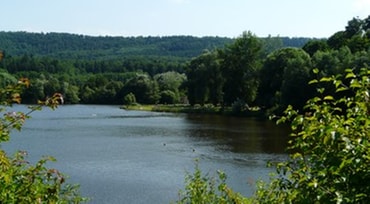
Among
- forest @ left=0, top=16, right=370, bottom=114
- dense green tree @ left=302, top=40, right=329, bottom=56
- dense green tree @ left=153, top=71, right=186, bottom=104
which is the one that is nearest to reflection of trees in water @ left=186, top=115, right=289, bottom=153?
forest @ left=0, top=16, right=370, bottom=114

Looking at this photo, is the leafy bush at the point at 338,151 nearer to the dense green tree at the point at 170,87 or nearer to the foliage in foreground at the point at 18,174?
the foliage in foreground at the point at 18,174

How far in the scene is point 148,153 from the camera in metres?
37.0

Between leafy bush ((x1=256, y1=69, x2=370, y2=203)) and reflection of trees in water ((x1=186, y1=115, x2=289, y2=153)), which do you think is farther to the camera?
reflection of trees in water ((x1=186, y1=115, x2=289, y2=153))

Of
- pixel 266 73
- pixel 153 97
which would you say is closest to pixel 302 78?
pixel 266 73

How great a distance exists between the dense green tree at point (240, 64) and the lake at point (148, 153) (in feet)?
61.8

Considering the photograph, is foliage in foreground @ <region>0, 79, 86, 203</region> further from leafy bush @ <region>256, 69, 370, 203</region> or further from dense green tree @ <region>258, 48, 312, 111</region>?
dense green tree @ <region>258, 48, 312, 111</region>

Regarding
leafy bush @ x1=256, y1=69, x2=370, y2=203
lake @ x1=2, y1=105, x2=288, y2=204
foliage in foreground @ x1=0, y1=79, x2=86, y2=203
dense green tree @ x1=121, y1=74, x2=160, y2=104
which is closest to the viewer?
leafy bush @ x1=256, y1=69, x2=370, y2=203

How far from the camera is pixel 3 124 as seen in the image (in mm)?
4551

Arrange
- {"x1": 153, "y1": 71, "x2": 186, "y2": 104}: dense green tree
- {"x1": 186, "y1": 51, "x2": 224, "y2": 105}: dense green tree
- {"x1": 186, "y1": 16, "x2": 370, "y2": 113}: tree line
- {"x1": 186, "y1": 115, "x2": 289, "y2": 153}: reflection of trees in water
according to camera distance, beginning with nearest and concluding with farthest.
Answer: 1. {"x1": 186, "y1": 115, "x2": 289, "y2": 153}: reflection of trees in water
2. {"x1": 186, "y1": 16, "x2": 370, "y2": 113}: tree line
3. {"x1": 186, "y1": 51, "x2": 224, "y2": 105}: dense green tree
4. {"x1": 153, "y1": 71, "x2": 186, "y2": 104}: dense green tree

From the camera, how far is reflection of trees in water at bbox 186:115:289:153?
125 ft

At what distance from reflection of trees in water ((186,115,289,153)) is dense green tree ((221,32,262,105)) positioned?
742 inches

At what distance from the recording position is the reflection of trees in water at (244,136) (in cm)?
3803

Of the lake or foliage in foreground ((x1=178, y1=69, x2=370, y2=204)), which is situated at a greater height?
foliage in foreground ((x1=178, y1=69, x2=370, y2=204))

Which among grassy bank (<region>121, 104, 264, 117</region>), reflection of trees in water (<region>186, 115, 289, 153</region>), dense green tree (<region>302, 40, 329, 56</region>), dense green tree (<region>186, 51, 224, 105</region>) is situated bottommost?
grassy bank (<region>121, 104, 264, 117</region>)
